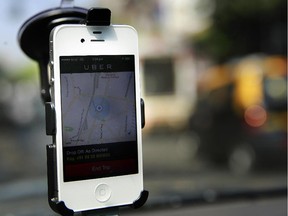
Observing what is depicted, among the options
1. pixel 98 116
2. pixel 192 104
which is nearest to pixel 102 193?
pixel 98 116

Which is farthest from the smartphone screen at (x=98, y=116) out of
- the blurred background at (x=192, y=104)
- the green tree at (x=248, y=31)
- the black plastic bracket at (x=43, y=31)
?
the green tree at (x=248, y=31)

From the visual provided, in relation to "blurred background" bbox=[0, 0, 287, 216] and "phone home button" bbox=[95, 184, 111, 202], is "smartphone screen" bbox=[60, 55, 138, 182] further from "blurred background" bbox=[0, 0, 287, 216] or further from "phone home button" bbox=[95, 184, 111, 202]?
"blurred background" bbox=[0, 0, 287, 216]

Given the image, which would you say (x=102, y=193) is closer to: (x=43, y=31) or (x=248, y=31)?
(x=43, y=31)

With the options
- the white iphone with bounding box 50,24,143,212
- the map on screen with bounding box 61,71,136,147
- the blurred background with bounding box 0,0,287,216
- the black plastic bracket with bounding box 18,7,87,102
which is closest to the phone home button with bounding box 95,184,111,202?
the white iphone with bounding box 50,24,143,212

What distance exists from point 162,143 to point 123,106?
14.2 metres

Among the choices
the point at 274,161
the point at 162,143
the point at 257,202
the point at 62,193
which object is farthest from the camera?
the point at 162,143

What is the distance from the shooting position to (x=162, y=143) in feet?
54.3

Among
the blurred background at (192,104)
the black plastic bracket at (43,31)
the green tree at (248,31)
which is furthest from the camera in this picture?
the green tree at (248,31)

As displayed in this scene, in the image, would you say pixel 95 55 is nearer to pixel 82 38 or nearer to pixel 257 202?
pixel 82 38

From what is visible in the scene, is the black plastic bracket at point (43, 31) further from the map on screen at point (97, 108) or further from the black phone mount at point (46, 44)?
the map on screen at point (97, 108)

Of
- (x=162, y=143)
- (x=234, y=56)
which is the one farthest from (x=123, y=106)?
(x=234, y=56)

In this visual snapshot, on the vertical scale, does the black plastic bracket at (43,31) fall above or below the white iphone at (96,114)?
above

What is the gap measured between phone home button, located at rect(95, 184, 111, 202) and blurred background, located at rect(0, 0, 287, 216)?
106 cm

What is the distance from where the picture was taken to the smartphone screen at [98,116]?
88.5 inches
